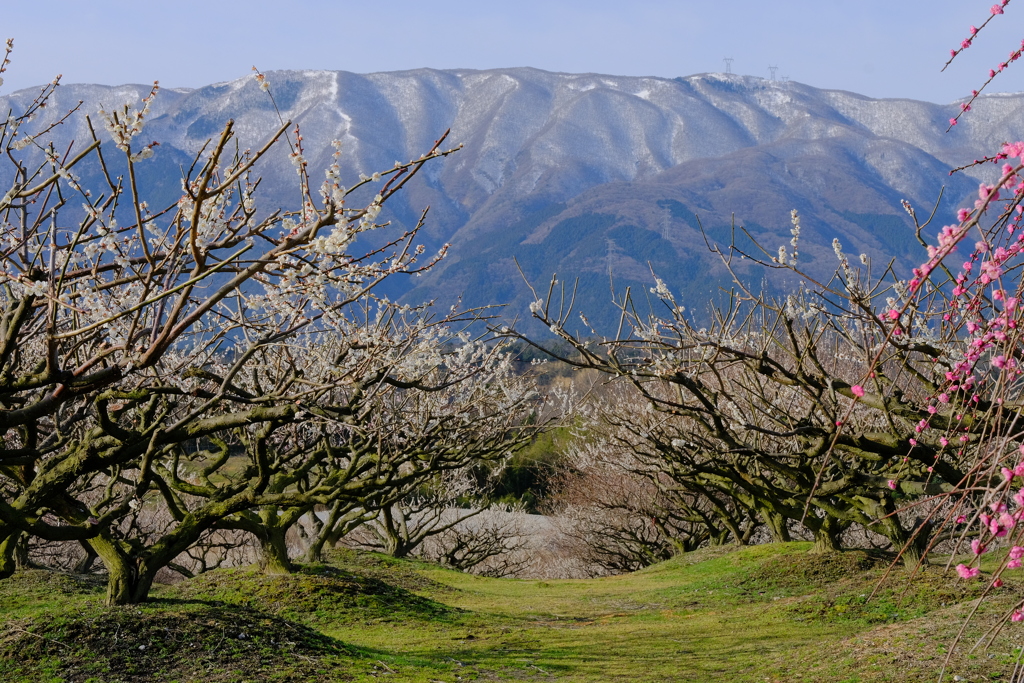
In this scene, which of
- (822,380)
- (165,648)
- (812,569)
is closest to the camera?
(822,380)

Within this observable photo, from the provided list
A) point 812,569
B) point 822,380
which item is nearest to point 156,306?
point 822,380

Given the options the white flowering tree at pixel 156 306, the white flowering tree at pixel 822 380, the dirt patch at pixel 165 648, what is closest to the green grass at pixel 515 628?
→ the dirt patch at pixel 165 648

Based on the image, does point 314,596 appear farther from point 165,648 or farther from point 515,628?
point 165,648

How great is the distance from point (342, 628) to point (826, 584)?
28.0 feet

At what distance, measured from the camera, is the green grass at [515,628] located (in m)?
7.73

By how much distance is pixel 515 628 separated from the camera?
1263cm

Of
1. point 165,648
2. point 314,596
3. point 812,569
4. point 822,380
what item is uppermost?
point 822,380

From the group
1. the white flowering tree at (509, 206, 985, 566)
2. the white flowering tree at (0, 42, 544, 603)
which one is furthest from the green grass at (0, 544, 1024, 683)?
the white flowering tree at (509, 206, 985, 566)

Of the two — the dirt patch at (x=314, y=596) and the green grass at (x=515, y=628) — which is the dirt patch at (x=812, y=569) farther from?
the dirt patch at (x=314, y=596)

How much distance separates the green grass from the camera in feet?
25.4

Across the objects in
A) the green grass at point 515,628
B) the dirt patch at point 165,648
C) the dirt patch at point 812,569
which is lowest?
the dirt patch at point 812,569

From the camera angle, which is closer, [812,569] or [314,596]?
[314,596]

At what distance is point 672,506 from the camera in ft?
88.7

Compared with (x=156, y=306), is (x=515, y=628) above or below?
below
